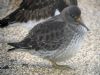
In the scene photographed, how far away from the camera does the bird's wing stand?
13.1 ft

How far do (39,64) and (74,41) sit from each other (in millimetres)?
683

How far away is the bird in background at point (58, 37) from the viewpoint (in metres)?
3.97

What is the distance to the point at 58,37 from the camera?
13.1ft

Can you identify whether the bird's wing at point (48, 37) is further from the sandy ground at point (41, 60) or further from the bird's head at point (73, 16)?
the sandy ground at point (41, 60)

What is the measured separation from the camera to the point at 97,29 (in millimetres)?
5438

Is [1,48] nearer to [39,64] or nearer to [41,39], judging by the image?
[39,64]

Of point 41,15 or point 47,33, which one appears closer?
point 47,33

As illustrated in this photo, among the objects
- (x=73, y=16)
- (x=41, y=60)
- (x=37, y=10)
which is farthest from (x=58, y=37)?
(x=37, y=10)

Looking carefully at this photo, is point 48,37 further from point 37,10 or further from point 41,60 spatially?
point 37,10

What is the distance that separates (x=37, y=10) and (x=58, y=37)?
87cm

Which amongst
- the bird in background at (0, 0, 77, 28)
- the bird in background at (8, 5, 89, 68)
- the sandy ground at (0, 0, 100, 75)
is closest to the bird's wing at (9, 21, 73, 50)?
the bird in background at (8, 5, 89, 68)

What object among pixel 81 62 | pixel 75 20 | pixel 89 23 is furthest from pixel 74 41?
pixel 89 23

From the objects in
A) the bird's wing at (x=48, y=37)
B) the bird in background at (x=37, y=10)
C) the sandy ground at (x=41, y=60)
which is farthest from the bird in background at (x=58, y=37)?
the bird in background at (x=37, y=10)

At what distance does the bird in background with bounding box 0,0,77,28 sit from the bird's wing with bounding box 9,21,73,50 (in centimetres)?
68
